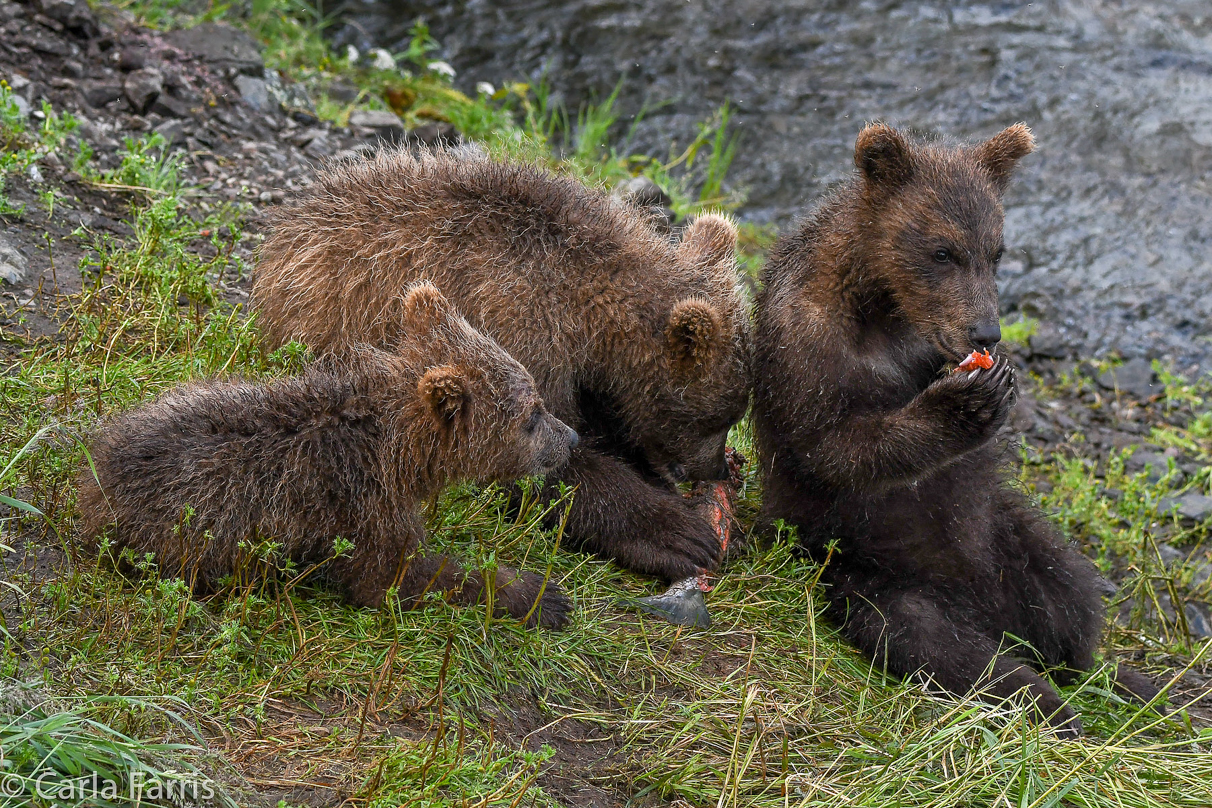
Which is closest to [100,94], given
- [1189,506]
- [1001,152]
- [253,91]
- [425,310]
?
[253,91]

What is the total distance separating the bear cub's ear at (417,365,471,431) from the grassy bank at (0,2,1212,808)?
0.55 metres

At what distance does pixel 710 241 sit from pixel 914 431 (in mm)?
1645

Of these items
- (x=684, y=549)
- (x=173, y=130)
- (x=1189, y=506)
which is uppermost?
(x=173, y=130)

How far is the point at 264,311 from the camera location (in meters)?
5.86

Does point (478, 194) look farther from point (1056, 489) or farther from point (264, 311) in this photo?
point (1056, 489)

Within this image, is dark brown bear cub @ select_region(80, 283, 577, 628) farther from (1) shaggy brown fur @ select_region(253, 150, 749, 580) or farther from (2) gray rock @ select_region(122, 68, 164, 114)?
(2) gray rock @ select_region(122, 68, 164, 114)

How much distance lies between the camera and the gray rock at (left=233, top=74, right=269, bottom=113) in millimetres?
8844

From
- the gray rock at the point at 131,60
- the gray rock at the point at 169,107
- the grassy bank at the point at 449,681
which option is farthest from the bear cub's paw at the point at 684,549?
the gray rock at the point at 131,60

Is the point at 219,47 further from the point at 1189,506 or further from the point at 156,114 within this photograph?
the point at 1189,506

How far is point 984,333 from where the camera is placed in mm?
5094

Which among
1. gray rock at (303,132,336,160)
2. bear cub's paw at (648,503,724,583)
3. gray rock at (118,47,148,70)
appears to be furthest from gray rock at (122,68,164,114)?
bear cub's paw at (648,503,724,583)

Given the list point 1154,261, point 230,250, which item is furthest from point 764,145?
point 230,250

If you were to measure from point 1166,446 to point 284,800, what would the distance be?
7029mm

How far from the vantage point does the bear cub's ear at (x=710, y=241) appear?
20.4 ft
